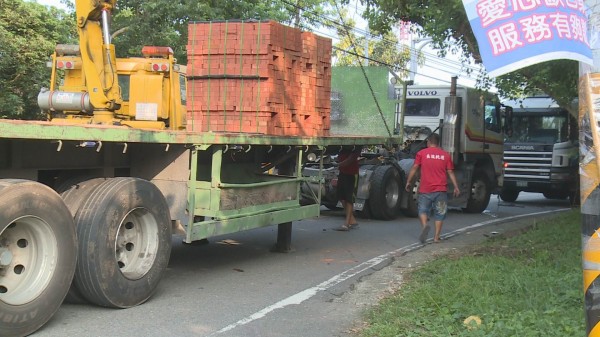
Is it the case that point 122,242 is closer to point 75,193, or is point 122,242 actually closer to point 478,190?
point 75,193

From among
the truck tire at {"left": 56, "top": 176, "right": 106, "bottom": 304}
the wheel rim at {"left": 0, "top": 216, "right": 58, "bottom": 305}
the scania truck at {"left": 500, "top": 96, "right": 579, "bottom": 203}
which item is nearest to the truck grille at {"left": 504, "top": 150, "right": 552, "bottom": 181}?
the scania truck at {"left": 500, "top": 96, "right": 579, "bottom": 203}

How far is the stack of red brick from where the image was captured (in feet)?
23.6

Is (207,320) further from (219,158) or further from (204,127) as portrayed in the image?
(204,127)

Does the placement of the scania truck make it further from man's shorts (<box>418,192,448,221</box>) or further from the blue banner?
the blue banner

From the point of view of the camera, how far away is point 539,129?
17812mm

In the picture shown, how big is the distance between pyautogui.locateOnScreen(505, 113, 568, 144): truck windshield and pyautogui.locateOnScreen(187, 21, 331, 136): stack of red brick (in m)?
11.1

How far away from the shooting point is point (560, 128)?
1738 cm

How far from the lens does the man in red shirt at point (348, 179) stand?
10.5 metres

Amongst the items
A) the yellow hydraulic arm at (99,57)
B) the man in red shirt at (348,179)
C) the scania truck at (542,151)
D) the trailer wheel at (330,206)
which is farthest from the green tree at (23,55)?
the scania truck at (542,151)

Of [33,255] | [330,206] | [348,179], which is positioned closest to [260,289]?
[33,255]

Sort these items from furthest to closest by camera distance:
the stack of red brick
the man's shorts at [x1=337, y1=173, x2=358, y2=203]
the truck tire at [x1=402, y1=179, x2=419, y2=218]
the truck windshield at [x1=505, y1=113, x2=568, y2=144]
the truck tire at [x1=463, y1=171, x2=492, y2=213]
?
the truck windshield at [x1=505, y1=113, x2=568, y2=144] < the truck tire at [x1=463, y1=171, x2=492, y2=213] < the truck tire at [x1=402, y1=179, x2=419, y2=218] < the man's shorts at [x1=337, y1=173, x2=358, y2=203] < the stack of red brick

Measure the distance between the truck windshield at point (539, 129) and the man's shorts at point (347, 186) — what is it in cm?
808

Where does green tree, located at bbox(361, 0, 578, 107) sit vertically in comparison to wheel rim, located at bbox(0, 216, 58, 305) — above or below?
above

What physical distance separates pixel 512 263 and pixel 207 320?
387 cm
